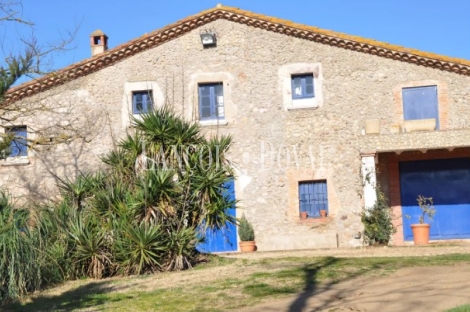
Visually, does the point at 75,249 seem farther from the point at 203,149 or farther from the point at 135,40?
the point at 135,40

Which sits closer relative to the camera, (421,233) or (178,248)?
(178,248)

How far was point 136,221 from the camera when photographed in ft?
44.8

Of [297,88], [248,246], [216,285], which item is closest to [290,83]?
[297,88]

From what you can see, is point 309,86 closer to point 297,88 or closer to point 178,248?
point 297,88

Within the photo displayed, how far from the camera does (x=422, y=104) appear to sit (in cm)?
1947

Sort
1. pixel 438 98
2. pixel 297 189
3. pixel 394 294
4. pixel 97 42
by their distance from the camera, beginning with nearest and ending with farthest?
pixel 394 294
pixel 438 98
pixel 297 189
pixel 97 42

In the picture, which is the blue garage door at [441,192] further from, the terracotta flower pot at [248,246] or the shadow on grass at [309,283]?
the shadow on grass at [309,283]

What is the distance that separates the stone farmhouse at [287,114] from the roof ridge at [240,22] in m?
0.03

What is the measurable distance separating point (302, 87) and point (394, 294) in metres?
11.7

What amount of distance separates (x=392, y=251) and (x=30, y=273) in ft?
26.5

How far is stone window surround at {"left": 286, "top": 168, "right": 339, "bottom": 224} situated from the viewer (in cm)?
1972

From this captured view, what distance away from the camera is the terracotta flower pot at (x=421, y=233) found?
18.0 m

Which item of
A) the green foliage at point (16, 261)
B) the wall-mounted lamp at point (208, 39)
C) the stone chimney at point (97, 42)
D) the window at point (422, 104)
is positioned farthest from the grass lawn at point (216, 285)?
the stone chimney at point (97, 42)

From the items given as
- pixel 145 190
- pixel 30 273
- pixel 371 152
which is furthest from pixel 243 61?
pixel 30 273
